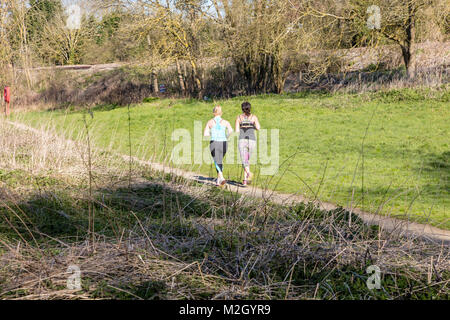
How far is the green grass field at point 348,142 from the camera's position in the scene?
820 centimetres

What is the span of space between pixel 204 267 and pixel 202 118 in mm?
16412

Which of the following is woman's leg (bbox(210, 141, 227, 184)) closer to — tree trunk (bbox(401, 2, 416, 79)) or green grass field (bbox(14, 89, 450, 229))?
green grass field (bbox(14, 89, 450, 229))

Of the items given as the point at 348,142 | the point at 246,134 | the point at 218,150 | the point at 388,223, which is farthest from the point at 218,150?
the point at 348,142

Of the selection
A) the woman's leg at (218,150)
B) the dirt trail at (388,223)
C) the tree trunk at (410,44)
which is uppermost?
the tree trunk at (410,44)

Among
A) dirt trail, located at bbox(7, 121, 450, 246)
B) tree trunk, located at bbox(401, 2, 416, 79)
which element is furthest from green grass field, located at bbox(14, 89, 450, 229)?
tree trunk, located at bbox(401, 2, 416, 79)

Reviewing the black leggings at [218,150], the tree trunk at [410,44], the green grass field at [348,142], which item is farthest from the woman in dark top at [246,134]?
the tree trunk at [410,44]

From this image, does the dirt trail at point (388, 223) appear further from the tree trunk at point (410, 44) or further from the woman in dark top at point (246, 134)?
the tree trunk at point (410, 44)

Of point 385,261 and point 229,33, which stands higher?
point 229,33

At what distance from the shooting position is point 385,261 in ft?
13.4

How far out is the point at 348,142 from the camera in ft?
45.0

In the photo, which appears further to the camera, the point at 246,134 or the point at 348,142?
the point at 348,142

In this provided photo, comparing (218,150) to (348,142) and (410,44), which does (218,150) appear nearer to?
(348,142)
